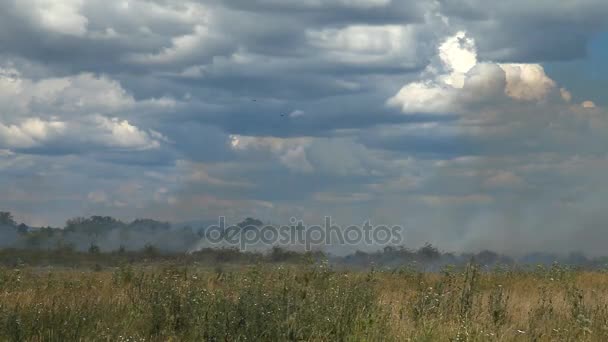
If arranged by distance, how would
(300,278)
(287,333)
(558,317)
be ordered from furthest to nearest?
(300,278)
(558,317)
(287,333)

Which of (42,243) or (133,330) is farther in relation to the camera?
(42,243)

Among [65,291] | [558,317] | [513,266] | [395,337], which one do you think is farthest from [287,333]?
[513,266]

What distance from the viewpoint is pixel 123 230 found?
73938mm

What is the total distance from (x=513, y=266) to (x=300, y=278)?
10.9 metres

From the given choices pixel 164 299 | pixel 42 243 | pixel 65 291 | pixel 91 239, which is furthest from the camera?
pixel 91 239

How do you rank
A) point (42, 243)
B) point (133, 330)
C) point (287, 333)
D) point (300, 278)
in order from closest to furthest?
point (287, 333), point (133, 330), point (300, 278), point (42, 243)

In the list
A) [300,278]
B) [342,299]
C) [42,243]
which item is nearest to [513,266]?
[300,278]

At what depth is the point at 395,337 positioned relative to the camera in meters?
12.2

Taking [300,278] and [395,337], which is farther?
[300,278]

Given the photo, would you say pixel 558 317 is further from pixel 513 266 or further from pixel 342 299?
pixel 513 266

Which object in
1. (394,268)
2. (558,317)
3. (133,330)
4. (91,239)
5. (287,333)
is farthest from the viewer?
(91,239)

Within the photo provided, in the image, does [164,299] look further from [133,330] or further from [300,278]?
[300,278]

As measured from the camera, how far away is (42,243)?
67.8m

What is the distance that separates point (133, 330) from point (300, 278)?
652cm
